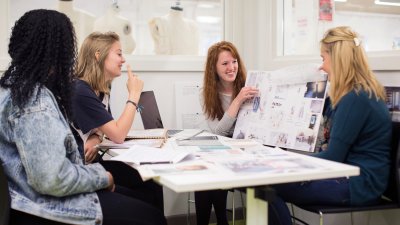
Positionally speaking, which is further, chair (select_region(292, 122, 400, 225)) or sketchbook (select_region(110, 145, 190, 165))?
chair (select_region(292, 122, 400, 225))

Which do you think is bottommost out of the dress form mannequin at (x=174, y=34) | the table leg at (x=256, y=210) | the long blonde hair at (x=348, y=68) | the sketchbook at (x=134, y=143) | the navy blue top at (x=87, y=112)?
the table leg at (x=256, y=210)

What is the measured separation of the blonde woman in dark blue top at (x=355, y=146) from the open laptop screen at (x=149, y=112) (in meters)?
1.19

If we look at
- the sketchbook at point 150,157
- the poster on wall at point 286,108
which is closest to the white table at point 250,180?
the sketchbook at point 150,157

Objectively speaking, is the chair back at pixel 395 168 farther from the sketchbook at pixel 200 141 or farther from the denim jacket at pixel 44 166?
the denim jacket at pixel 44 166

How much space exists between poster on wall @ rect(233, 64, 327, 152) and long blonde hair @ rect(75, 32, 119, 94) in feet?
2.76

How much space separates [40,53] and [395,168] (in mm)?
1441

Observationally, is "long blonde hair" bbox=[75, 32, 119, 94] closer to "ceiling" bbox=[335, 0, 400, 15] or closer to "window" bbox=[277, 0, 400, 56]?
"window" bbox=[277, 0, 400, 56]

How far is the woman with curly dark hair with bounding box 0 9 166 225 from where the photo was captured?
1234 millimetres

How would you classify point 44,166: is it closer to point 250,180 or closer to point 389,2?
point 250,180

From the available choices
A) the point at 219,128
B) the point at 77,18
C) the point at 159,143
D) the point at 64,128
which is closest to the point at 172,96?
the point at 219,128

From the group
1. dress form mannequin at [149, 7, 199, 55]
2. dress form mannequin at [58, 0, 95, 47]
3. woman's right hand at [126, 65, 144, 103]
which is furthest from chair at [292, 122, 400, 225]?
dress form mannequin at [58, 0, 95, 47]

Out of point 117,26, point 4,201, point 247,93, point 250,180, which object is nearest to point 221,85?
point 247,93

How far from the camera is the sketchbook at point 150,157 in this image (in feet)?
4.97

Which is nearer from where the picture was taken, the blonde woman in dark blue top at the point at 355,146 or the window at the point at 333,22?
the blonde woman in dark blue top at the point at 355,146
